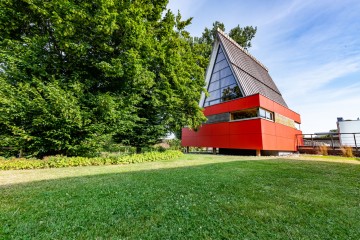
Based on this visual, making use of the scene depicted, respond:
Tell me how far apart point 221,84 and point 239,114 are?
17.7 feet

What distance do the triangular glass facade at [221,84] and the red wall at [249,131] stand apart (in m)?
1.60

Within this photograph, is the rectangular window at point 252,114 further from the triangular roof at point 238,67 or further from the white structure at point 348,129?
the white structure at point 348,129

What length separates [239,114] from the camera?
1691 cm

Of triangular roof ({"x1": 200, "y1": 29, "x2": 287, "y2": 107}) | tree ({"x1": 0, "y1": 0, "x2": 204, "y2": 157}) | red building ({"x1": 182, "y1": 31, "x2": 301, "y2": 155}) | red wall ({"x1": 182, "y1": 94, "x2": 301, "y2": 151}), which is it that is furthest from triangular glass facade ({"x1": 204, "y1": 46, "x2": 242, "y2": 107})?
tree ({"x1": 0, "y1": 0, "x2": 204, "y2": 157})

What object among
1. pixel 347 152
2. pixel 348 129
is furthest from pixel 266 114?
pixel 348 129

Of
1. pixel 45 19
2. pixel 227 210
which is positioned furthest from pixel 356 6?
pixel 45 19

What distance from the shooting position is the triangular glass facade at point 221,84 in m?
18.9

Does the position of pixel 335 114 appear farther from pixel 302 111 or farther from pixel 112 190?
pixel 112 190

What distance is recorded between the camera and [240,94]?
17.7m

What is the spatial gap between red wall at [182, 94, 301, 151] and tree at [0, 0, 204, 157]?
291 inches

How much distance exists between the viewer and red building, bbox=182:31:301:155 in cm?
1538

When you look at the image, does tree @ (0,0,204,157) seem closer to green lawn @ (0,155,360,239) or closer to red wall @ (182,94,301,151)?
green lawn @ (0,155,360,239)

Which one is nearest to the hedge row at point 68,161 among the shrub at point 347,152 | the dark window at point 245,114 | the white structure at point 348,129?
the dark window at point 245,114

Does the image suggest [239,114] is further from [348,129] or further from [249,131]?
[348,129]
